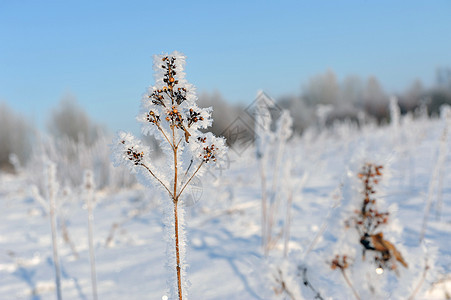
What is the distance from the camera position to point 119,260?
3.46 meters

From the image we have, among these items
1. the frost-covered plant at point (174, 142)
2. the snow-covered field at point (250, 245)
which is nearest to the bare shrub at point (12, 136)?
the snow-covered field at point (250, 245)

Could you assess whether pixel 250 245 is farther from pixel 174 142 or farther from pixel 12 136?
pixel 12 136

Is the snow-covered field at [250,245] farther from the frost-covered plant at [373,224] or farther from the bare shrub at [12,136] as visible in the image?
the bare shrub at [12,136]

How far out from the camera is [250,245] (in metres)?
3.45

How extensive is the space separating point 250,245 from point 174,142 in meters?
2.66

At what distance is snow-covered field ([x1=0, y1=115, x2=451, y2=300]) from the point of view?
1.50m

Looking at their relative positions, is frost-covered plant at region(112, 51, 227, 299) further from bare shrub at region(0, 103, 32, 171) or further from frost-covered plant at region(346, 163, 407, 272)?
bare shrub at region(0, 103, 32, 171)

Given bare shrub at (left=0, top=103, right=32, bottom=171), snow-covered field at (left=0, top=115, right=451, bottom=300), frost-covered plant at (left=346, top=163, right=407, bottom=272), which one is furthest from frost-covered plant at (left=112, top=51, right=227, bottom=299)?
bare shrub at (left=0, top=103, right=32, bottom=171)

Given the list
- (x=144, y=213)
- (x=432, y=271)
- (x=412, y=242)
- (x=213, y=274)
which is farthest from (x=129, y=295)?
(x=144, y=213)

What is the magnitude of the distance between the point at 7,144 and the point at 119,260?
30688mm

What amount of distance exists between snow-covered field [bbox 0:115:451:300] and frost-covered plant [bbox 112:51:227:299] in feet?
0.30

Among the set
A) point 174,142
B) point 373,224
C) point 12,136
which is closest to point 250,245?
point 373,224

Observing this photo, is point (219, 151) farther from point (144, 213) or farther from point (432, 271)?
point (144, 213)

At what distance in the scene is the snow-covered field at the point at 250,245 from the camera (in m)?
1.50
